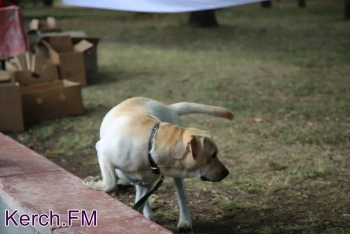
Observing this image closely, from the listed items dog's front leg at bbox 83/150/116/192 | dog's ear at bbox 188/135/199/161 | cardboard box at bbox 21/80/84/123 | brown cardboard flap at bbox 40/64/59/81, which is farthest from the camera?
brown cardboard flap at bbox 40/64/59/81

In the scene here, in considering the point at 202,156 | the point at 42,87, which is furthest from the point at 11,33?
the point at 202,156

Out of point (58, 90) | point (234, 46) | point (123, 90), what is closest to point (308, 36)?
point (234, 46)

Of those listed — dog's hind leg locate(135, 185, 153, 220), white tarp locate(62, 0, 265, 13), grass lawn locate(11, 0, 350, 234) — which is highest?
white tarp locate(62, 0, 265, 13)

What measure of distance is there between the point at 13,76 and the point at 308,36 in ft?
23.8

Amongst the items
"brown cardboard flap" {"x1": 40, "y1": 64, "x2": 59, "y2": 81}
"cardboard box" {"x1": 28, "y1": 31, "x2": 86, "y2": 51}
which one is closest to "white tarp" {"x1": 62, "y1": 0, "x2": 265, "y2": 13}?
"brown cardboard flap" {"x1": 40, "y1": 64, "x2": 59, "y2": 81}

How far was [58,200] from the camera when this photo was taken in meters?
3.29

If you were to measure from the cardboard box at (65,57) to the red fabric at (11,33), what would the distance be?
1.24 ft

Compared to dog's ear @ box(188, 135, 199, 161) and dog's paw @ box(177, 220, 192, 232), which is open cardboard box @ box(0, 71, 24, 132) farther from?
dog's ear @ box(188, 135, 199, 161)

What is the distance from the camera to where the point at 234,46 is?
464 inches

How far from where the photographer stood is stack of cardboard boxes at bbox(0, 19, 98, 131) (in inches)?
244

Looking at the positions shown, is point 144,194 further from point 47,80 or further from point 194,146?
point 47,80

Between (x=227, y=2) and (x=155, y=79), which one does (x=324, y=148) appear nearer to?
(x=227, y=2)

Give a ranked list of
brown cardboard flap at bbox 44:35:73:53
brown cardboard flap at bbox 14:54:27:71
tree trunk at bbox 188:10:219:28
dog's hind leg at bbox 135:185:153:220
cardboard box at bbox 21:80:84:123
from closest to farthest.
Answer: dog's hind leg at bbox 135:185:153:220, cardboard box at bbox 21:80:84:123, brown cardboard flap at bbox 14:54:27:71, brown cardboard flap at bbox 44:35:73:53, tree trunk at bbox 188:10:219:28

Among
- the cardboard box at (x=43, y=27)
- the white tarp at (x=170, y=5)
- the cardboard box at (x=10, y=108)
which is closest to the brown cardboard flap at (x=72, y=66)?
the cardboard box at (x=43, y=27)
